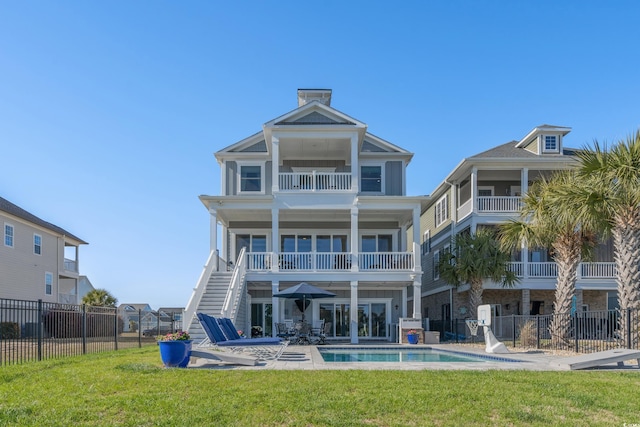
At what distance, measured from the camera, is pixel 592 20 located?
14445 mm

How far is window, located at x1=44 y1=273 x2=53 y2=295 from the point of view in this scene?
32.1 meters

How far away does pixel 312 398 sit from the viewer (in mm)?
7145

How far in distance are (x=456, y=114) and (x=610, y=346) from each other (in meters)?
8.41

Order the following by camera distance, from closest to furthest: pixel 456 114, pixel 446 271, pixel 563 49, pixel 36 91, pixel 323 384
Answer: pixel 323 384 → pixel 36 91 → pixel 563 49 → pixel 456 114 → pixel 446 271

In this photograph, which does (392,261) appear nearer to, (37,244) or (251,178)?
(251,178)

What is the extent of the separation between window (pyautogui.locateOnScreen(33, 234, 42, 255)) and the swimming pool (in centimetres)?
2122

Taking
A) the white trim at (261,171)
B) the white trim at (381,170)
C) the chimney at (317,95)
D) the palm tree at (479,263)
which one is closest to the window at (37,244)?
the white trim at (261,171)

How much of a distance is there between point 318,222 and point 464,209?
22.2 ft

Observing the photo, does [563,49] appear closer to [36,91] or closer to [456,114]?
[456,114]

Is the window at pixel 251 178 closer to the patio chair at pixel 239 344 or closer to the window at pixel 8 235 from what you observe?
the patio chair at pixel 239 344

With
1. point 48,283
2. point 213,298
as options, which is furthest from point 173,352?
point 48,283

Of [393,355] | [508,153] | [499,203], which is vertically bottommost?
[393,355]

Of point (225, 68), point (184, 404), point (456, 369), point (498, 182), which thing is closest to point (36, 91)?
Answer: point (225, 68)

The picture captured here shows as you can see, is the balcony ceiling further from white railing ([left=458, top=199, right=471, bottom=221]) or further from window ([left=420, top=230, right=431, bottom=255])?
window ([left=420, top=230, right=431, bottom=255])
